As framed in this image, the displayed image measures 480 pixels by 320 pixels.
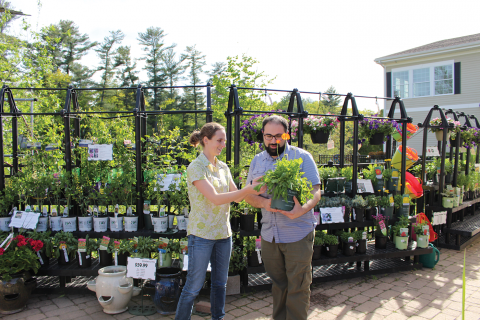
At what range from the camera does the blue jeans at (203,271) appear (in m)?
2.28

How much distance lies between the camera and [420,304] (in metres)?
3.27

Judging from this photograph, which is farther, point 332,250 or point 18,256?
point 332,250

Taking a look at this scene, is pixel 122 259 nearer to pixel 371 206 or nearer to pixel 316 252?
pixel 316 252

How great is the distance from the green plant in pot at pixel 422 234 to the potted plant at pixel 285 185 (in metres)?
3.01

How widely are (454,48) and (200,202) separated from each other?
1378cm

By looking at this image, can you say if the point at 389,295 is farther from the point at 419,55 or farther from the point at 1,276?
the point at 419,55

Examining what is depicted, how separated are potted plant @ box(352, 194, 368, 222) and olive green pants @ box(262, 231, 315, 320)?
73.0 inches

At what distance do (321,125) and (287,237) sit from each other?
229cm

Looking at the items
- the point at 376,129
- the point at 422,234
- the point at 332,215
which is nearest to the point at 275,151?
the point at 332,215

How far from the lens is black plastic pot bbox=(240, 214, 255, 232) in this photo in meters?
3.41

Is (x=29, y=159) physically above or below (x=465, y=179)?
above

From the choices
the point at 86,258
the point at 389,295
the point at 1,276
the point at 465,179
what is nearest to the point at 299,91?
the point at 389,295

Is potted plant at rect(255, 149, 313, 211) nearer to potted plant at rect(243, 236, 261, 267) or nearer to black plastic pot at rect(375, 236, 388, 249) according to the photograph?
potted plant at rect(243, 236, 261, 267)

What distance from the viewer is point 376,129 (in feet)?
14.7
